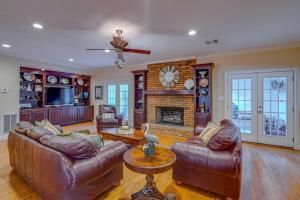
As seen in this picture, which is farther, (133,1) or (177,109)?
(177,109)

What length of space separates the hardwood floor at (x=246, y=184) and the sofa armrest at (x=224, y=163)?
17.5 inches

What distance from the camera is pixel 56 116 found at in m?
6.60

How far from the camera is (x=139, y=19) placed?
2879mm

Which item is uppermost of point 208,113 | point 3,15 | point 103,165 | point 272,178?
point 3,15

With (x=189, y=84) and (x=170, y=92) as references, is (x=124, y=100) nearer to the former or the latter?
(x=170, y=92)

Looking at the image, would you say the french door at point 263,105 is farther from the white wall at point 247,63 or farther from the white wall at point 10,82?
the white wall at point 10,82

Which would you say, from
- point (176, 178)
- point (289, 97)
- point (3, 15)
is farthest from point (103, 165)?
point (289, 97)

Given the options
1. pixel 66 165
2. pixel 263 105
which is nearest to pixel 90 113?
pixel 66 165

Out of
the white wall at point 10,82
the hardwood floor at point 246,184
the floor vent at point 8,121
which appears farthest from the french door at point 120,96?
the hardwood floor at point 246,184

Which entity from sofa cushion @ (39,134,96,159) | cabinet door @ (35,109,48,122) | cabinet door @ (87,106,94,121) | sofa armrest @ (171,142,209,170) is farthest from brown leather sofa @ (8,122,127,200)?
cabinet door @ (87,106,94,121)

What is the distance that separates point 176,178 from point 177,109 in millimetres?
3616

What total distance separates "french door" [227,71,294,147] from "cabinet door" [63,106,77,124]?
6.18m

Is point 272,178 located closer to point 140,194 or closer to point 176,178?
point 176,178

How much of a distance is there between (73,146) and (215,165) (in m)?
1.73
